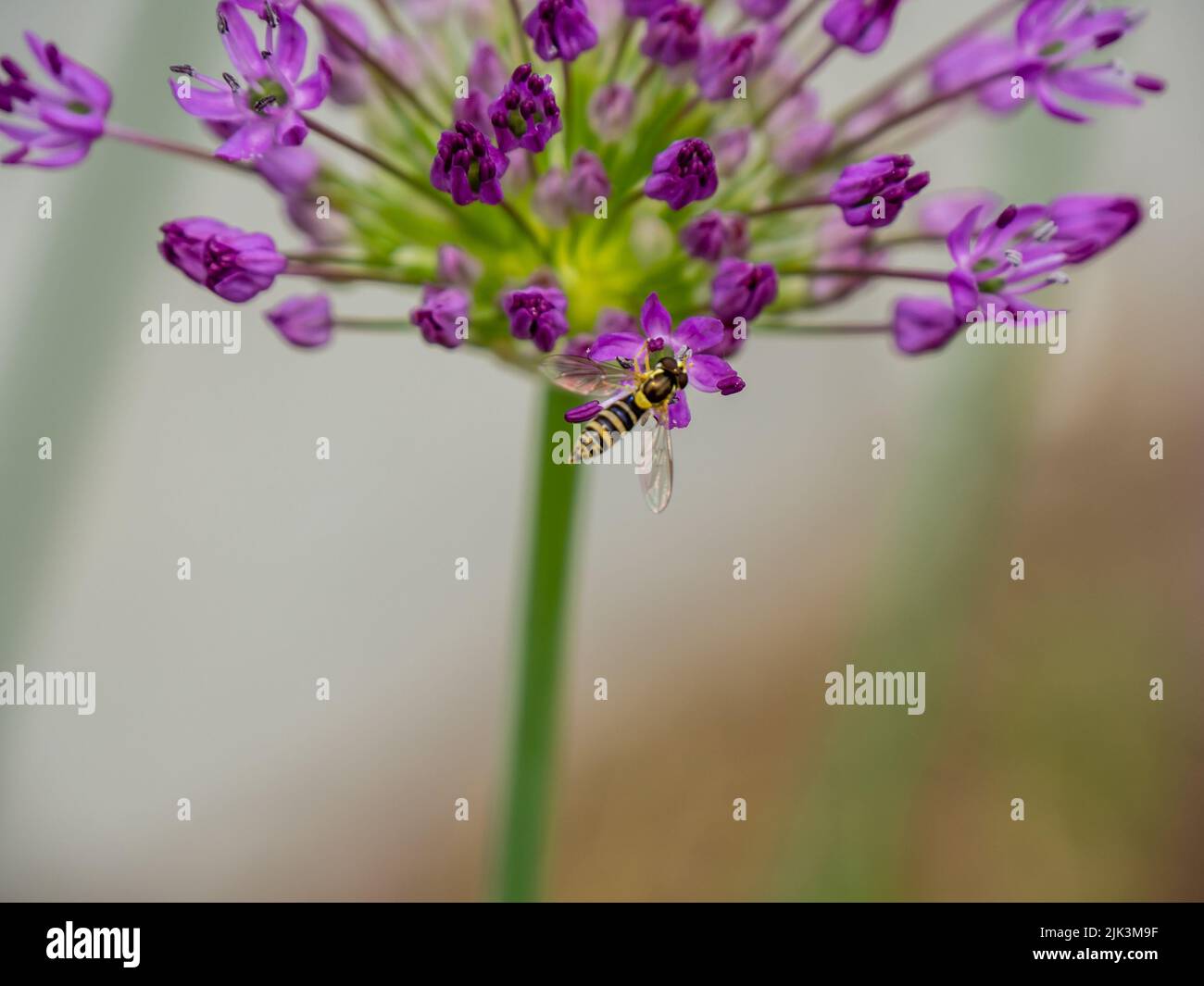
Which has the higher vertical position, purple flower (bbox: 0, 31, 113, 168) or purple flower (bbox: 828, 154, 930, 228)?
purple flower (bbox: 0, 31, 113, 168)

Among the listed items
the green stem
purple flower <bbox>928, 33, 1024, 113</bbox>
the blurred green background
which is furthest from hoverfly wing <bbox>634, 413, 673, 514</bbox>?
the blurred green background

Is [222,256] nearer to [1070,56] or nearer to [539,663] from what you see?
[539,663]

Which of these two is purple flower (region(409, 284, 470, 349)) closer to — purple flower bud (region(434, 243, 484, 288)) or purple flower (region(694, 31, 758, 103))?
purple flower bud (region(434, 243, 484, 288))

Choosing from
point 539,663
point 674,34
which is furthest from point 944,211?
point 539,663

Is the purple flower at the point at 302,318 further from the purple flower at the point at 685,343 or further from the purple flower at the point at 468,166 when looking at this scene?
the purple flower at the point at 685,343
